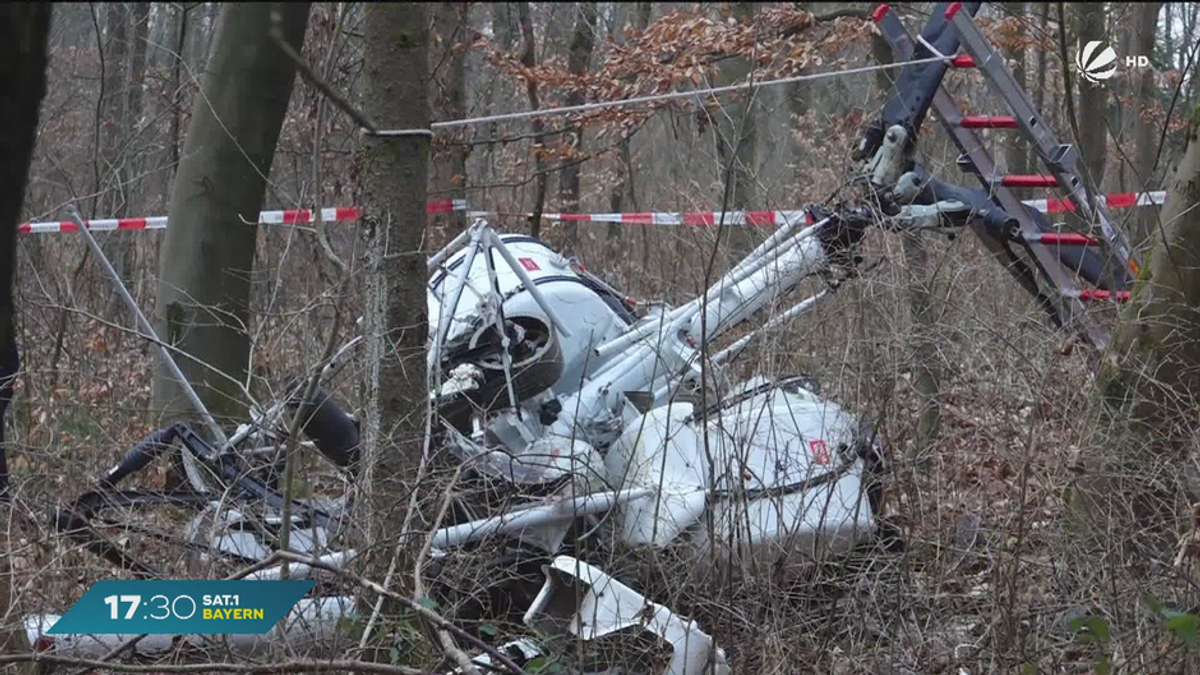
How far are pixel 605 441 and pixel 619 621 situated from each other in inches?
63.4

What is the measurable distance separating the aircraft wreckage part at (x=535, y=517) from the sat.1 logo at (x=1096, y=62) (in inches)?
203

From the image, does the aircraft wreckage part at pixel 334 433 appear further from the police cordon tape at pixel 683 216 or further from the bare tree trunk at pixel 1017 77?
the bare tree trunk at pixel 1017 77

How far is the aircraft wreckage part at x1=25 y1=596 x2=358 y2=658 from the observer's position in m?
4.29

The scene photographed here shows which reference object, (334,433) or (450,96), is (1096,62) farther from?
(334,433)

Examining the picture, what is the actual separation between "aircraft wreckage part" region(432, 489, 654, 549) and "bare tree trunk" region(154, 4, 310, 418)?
129 inches

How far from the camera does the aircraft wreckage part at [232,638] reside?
4289 mm

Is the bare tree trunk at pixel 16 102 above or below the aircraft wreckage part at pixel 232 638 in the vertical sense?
above

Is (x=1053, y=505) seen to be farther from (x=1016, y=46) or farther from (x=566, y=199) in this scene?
(x=566, y=199)

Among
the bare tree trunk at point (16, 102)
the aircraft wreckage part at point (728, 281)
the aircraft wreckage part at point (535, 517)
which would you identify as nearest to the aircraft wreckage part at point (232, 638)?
the aircraft wreckage part at point (535, 517)

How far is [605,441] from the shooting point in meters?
6.11

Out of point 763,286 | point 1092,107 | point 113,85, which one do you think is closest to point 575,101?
point 1092,107

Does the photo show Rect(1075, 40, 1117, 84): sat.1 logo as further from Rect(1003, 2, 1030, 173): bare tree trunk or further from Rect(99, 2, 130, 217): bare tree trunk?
Rect(99, 2, 130, 217): bare tree trunk

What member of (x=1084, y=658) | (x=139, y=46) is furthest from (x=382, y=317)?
(x=139, y=46)

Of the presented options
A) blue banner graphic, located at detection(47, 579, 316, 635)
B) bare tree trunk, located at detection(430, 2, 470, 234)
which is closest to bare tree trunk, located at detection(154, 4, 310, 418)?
bare tree trunk, located at detection(430, 2, 470, 234)
